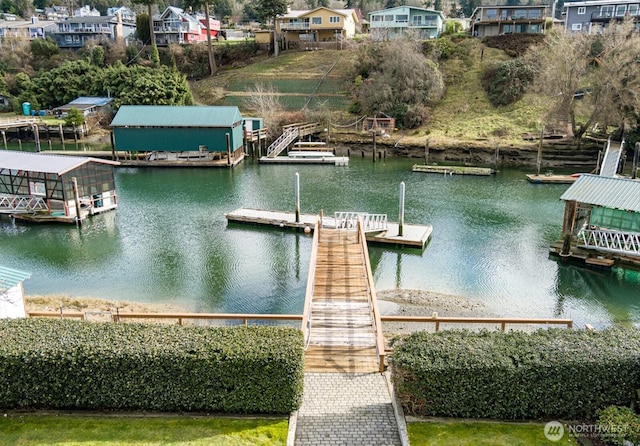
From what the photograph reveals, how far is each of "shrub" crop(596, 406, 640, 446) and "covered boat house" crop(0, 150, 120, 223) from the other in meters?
30.4

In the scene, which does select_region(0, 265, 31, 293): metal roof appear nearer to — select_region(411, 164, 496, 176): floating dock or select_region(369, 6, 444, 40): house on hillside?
select_region(411, 164, 496, 176): floating dock

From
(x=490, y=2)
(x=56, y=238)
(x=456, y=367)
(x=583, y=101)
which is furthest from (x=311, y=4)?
(x=456, y=367)

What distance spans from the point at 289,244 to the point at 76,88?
55610 mm

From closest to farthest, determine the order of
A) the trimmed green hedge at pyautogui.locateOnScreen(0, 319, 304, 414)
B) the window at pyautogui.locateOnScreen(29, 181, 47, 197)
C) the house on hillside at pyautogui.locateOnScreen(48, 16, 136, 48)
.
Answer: the trimmed green hedge at pyautogui.locateOnScreen(0, 319, 304, 414), the window at pyautogui.locateOnScreen(29, 181, 47, 197), the house on hillside at pyautogui.locateOnScreen(48, 16, 136, 48)

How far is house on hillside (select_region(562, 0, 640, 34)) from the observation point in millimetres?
67062

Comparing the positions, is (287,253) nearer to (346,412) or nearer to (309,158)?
(346,412)

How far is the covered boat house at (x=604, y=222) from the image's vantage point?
83.6ft

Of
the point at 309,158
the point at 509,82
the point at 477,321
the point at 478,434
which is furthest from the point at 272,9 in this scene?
the point at 478,434

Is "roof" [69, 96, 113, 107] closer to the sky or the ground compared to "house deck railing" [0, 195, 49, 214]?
closer to the sky

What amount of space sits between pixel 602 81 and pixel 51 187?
150 feet

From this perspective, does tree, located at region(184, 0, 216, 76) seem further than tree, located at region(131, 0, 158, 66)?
No

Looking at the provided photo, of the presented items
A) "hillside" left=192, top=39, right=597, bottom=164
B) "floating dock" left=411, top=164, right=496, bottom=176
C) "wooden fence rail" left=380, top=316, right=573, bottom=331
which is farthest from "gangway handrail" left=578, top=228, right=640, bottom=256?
"hillside" left=192, top=39, right=597, bottom=164

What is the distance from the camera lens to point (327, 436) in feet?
37.3

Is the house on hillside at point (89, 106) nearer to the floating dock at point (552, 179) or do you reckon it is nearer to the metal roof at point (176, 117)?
the metal roof at point (176, 117)
